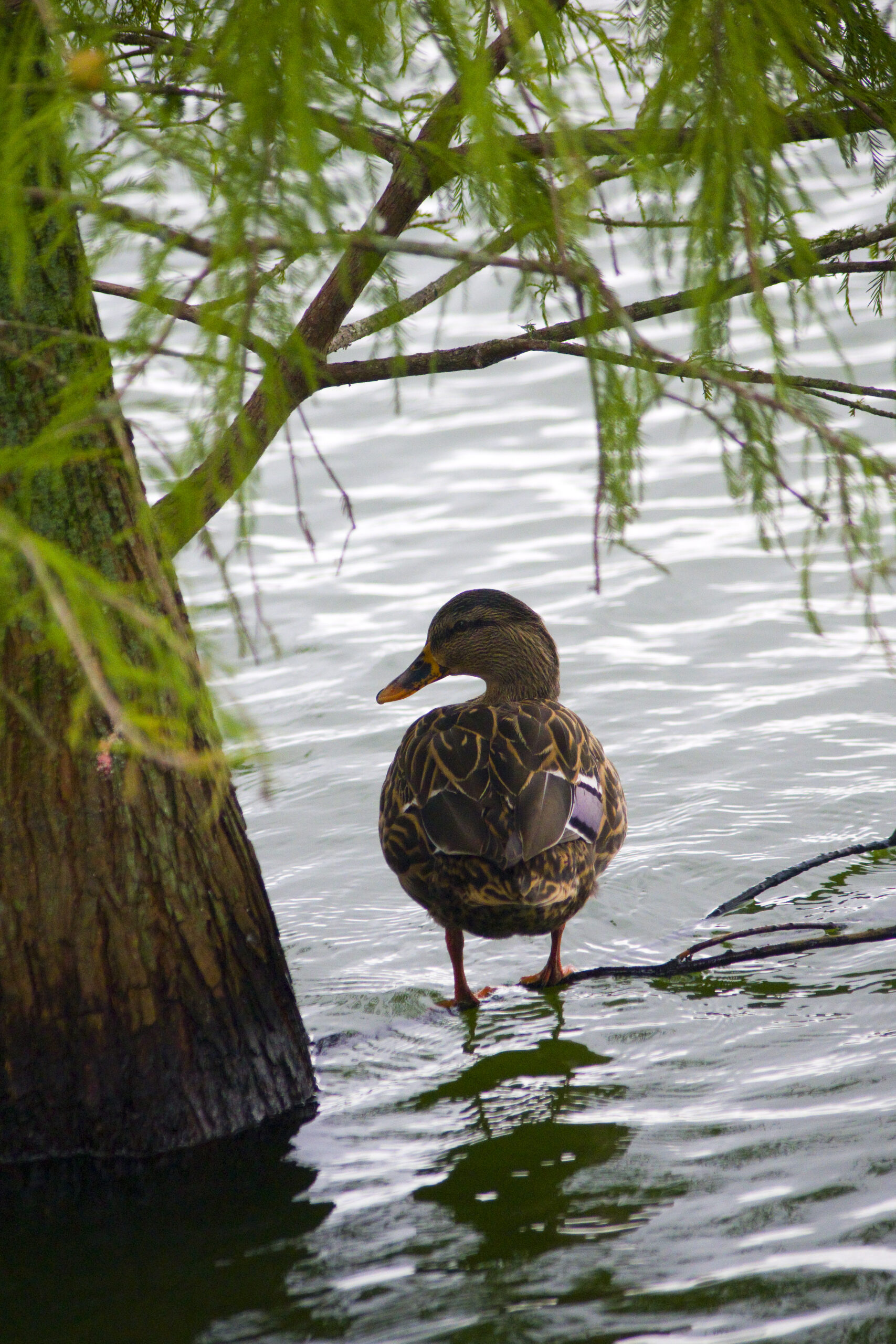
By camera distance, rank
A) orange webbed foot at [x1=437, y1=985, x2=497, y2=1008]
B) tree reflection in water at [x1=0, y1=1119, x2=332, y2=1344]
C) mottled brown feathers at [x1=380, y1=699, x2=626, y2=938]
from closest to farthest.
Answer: tree reflection in water at [x1=0, y1=1119, x2=332, y2=1344] < mottled brown feathers at [x1=380, y1=699, x2=626, y2=938] < orange webbed foot at [x1=437, y1=985, x2=497, y2=1008]

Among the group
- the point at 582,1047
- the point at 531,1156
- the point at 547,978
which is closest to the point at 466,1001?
the point at 547,978

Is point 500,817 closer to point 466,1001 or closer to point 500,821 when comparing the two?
point 500,821

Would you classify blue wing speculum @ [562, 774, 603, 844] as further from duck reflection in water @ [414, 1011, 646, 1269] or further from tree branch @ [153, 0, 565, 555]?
tree branch @ [153, 0, 565, 555]

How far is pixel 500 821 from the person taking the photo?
4.10m

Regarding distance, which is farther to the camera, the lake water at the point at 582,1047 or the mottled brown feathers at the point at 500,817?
the mottled brown feathers at the point at 500,817

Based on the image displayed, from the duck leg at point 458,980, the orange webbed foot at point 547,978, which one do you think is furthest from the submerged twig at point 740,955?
the duck leg at point 458,980

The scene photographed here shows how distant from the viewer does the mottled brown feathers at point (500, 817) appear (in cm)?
403

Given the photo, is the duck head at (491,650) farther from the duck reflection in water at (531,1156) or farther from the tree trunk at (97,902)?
the tree trunk at (97,902)

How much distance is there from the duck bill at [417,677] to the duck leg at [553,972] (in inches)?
54.3

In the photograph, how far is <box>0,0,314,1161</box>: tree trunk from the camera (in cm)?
285

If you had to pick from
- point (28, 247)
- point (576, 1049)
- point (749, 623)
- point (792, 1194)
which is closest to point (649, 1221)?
point (792, 1194)

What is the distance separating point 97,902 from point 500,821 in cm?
A: 148

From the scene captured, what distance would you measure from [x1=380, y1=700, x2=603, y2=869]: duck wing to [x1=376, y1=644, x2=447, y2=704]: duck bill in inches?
21.1

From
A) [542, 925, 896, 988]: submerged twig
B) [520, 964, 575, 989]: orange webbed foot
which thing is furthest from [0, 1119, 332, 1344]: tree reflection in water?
[520, 964, 575, 989]: orange webbed foot
